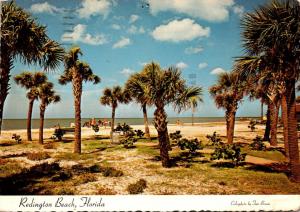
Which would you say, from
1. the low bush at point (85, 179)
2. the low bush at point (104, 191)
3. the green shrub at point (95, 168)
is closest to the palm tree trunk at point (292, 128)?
the low bush at point (104, 191)

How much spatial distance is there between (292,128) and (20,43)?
8.75 meters

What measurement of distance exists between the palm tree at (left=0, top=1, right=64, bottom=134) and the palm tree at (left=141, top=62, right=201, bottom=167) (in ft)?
11.9

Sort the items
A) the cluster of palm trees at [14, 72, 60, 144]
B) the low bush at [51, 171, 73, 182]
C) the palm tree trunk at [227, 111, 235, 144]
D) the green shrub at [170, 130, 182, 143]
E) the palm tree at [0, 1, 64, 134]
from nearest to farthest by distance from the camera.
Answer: the palm tree at [0, 1, 64, 134] < the low bush at [51, 171, 73, 182] < the palm tree trunk at [227, 111, 235, 144] < the green shrub at [170, 130, 182, 143] < the cluster of palm trees at [14, 72, 60, 144]

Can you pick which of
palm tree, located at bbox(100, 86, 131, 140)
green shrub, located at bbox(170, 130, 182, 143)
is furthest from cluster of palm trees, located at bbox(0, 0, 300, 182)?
palm tree, located at bbox(100, 86, 131, 140)

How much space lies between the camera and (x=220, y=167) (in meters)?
10.9

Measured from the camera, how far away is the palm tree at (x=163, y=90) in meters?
10.1

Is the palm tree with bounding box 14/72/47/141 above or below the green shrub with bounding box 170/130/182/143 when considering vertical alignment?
above

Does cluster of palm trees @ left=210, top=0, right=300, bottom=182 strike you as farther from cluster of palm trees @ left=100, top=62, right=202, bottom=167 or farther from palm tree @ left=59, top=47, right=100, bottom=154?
palm tree @ left=59, top=47, right=100, bottom=154

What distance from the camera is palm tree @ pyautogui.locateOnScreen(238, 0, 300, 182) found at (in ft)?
23.9

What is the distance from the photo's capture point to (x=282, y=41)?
25.3 feet

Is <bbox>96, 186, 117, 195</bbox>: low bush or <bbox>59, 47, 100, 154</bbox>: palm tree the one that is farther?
<bbox>59, 47, 100, 154</bbox>: palm tree

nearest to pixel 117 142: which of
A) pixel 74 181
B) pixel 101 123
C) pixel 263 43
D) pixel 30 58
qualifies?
pixel 74 181

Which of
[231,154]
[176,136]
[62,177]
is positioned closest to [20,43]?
[62,177]

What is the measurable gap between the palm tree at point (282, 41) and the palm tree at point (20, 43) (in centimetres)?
630
